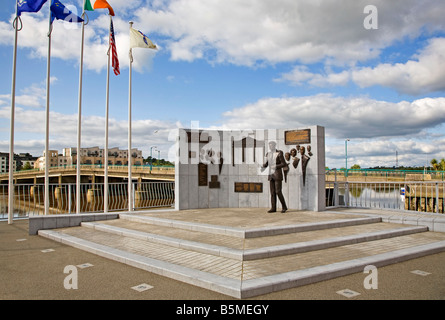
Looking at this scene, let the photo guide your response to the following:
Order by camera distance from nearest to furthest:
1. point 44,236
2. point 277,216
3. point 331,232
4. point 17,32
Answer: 1. point 331,232
2. point 44,236
3. point 277,216
4. point 17,32

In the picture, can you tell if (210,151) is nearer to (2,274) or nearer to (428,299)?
(2,274)

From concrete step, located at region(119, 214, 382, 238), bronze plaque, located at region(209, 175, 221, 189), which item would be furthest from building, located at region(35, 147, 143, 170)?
concrete step, located at region(119, 214, 382, 238)

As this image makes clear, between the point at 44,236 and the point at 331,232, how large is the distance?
26.6 ft

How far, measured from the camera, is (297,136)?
40.5 ft

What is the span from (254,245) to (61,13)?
11.1 m

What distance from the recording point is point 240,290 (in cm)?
443

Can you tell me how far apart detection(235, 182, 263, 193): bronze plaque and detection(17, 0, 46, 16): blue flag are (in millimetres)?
9908

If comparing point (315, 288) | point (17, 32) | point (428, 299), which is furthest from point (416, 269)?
point (17, 32)

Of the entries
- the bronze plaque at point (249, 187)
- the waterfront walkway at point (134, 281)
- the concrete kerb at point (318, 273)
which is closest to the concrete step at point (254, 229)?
the waterfront walkway at point (134, 281)

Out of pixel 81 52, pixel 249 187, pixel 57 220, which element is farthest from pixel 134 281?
pixel 81 52

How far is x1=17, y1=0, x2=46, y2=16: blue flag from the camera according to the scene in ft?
36.1

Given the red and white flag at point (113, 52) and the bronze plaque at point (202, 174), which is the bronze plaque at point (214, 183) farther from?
the red and white flag at point (113, 52)

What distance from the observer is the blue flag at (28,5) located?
36.1ft

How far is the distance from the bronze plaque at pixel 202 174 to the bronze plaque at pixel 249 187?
139 centimetres
